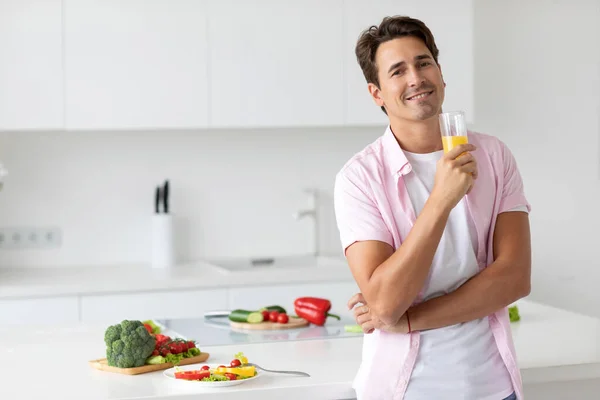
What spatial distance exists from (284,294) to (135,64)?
4.03ft

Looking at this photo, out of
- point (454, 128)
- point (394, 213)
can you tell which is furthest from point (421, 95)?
point (394, 213)

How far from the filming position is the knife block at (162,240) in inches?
179

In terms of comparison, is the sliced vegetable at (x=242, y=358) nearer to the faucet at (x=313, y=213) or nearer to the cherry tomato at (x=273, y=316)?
the cherry tomato at (x=273, y=316)

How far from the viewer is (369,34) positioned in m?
2.16

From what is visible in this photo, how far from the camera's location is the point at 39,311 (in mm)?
4004

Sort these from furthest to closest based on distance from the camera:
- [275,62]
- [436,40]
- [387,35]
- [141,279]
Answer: [436,40], [275,62], [141,279], [387,35]

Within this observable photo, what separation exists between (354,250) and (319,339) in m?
0.74

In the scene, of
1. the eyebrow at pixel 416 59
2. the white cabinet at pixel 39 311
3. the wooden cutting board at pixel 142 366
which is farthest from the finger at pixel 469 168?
the white cabinet at pixel 39 311

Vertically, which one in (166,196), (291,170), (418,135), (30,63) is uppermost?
(30,63)

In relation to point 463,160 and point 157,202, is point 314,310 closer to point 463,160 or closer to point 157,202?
point 463,160

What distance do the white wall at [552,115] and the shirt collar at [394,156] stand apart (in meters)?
2.93

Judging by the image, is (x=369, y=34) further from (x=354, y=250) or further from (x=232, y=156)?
(x=232, y=156)

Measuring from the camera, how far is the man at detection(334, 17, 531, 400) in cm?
202

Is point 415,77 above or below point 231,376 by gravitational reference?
above
